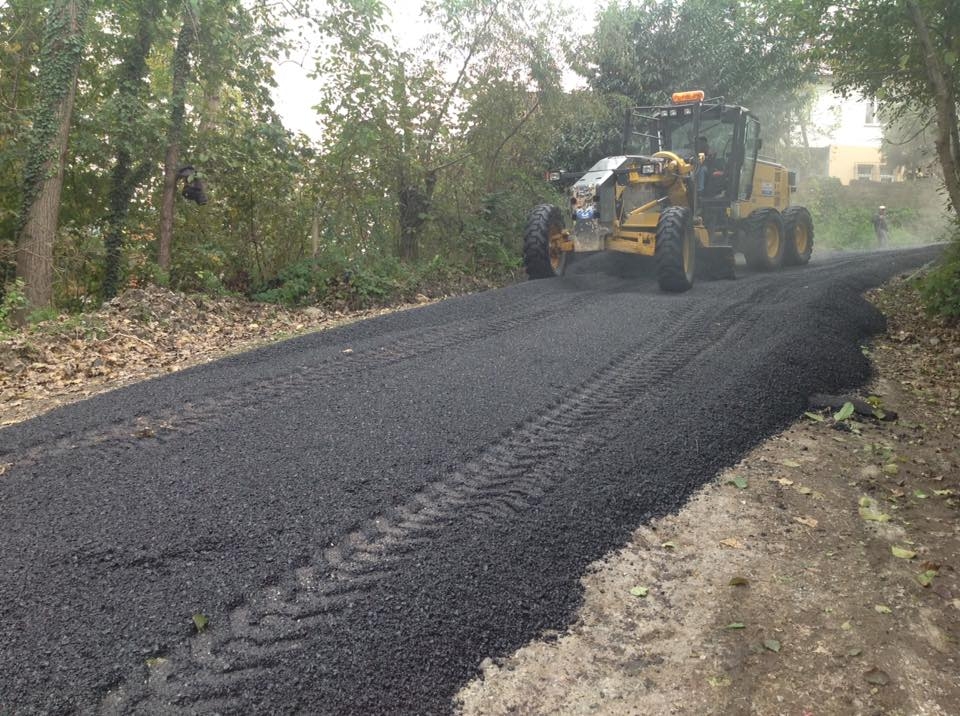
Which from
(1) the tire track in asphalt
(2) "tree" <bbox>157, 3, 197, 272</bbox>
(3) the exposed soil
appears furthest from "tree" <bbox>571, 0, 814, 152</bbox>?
(1) the tire track in asphalt

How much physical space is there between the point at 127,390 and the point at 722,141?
29.8ft

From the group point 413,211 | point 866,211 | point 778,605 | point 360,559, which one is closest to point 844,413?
point 778,605

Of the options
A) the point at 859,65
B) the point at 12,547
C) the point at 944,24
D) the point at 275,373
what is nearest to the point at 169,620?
the point at 12,547

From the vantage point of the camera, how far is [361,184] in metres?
10.7

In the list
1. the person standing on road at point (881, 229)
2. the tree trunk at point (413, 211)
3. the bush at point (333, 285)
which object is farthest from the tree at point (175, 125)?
the person standing on road at point (881, 229)

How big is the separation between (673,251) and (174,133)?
639cm

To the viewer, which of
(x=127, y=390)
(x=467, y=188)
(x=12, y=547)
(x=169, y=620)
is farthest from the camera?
(x=467, y=188)

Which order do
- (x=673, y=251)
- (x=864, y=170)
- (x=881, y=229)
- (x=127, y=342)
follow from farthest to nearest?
(x=864, y=170), (x=881, y=229), (x=673, y=251), (x=127, y=342)

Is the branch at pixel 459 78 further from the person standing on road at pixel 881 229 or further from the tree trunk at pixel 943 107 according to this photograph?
the person standing on road at pixel 881 229

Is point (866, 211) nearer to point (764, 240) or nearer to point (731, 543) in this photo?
point (764, 240)

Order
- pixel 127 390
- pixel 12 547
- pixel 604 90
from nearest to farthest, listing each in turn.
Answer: pixel 12 547 < pixel 127 390 < pixel 604 90

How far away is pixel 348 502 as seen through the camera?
11.6 ft

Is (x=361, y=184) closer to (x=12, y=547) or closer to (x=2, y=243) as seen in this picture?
(x=2, y=243)

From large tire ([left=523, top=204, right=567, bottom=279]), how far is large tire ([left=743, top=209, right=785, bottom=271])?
138 inches
